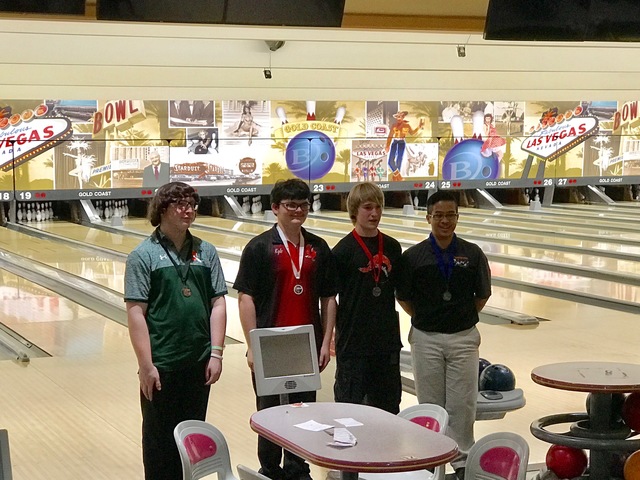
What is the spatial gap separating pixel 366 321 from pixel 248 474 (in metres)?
0.70

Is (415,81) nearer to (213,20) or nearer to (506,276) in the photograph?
(506,276)

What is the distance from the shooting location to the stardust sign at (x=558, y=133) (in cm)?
1563

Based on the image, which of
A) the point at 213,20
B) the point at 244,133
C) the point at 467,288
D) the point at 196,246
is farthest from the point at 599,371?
the point at 244,133

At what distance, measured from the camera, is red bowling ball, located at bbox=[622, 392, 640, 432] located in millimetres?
3275

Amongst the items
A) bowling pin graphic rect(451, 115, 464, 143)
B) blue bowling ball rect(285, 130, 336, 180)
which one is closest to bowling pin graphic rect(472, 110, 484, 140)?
bowling pin graphic rect(451, 115, 464, 143)

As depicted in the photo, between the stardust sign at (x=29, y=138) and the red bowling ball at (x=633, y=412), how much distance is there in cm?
1093

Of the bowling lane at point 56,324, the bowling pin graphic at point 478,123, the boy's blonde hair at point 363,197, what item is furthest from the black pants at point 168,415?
the bowling pin graphic at point 478,123

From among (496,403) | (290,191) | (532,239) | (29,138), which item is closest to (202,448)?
(290,191)

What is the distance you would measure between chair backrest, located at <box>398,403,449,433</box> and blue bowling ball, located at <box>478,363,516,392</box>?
0.97 meters

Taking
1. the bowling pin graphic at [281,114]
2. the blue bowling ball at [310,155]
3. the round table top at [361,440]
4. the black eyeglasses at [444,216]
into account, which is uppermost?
the bowling pin graphic at [281,114]

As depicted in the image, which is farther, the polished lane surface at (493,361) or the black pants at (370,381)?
the polished lane surface at (493,361)

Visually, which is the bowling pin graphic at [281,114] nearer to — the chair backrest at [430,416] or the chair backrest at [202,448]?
the chair backrest at [430,416]

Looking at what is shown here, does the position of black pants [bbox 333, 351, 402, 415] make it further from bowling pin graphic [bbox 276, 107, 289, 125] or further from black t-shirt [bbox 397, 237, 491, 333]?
bowling pin graphic [bbox 276, 107, 289, 125]

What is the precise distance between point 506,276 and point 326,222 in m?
4.98
